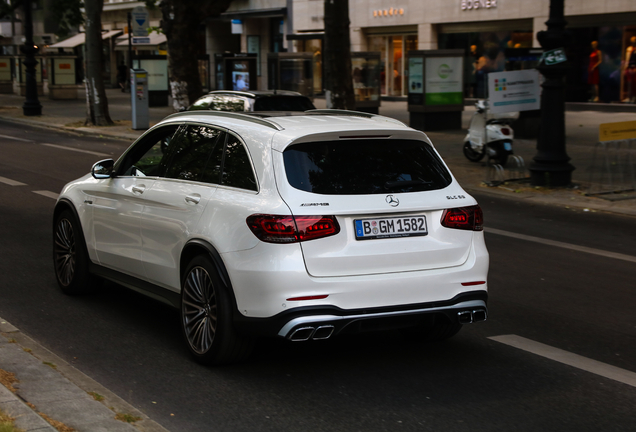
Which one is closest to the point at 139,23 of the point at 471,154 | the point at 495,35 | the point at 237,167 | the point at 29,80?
the point at 29,80

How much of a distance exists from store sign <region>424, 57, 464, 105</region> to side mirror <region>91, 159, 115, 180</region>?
17.3 m

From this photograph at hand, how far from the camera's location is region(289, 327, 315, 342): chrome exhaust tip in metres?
4.68

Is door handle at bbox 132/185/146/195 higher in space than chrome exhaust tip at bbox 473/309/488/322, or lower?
higher

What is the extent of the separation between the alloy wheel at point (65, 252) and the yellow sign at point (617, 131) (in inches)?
328

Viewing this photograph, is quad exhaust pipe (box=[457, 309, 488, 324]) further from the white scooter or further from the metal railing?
the white scooter

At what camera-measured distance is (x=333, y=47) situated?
690 inches

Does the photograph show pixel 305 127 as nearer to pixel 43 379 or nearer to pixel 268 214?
pixel 268 214

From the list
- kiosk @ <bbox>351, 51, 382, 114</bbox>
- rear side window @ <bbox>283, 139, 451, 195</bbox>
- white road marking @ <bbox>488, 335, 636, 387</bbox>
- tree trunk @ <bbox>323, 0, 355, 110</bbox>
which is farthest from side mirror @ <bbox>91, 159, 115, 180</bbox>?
kiosk @ <bbox>351, 51, 382, 114</bbox>

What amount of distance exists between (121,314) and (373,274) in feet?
8.08

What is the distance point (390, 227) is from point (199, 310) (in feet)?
4.20

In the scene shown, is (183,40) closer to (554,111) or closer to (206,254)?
(554,111)

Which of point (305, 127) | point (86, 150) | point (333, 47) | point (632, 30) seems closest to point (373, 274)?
point (305, 127)

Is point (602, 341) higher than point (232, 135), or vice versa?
point (232, 135)

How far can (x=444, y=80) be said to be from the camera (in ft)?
76.3
